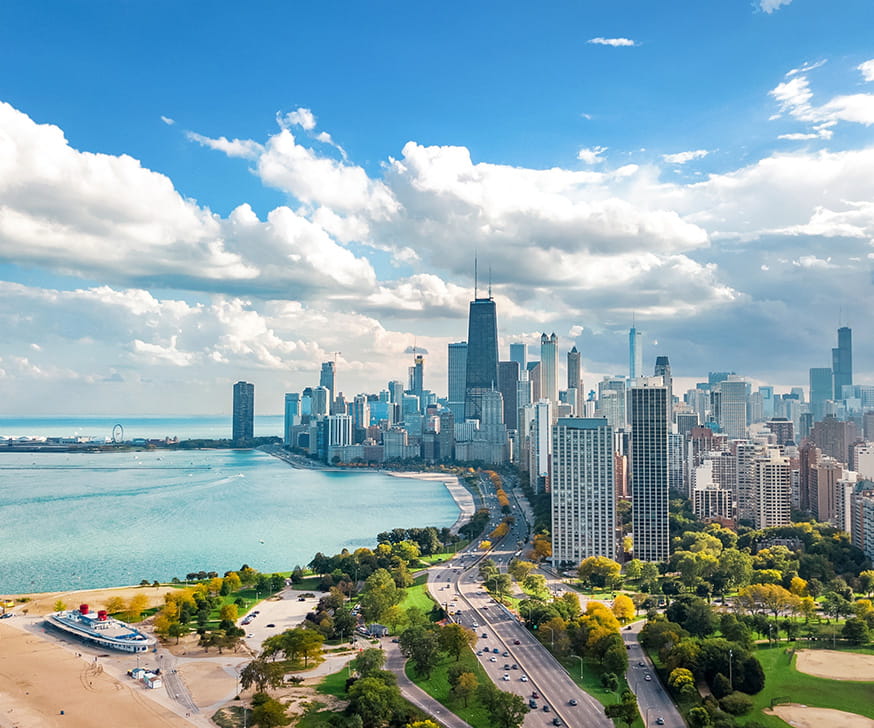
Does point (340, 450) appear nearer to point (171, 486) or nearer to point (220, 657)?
point (171, 486)

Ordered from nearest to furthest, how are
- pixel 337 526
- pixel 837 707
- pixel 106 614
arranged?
pixel 837 707, pixel 106 614, pixel 337 526

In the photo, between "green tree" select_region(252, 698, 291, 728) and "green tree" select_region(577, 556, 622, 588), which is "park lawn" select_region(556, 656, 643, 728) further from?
"green tree" select_region(577, 556, 622, 588)

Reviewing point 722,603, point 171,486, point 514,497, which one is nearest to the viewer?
point 722,603

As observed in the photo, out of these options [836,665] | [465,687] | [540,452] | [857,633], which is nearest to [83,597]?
[465,687]

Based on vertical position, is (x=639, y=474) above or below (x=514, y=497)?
above

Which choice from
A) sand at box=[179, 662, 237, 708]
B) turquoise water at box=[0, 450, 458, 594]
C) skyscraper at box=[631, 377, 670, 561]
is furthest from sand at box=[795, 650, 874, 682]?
turquoise water at box=[0, 450, 458, 594]

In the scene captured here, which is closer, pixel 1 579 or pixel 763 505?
pixel 1 579

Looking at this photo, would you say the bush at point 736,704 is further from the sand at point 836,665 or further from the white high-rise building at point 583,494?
the white high-rise building at point 583,494

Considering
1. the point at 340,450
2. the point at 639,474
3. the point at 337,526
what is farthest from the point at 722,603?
the point at 340,450
